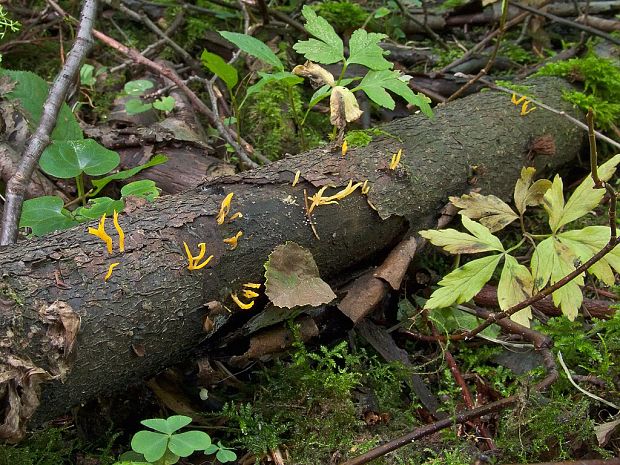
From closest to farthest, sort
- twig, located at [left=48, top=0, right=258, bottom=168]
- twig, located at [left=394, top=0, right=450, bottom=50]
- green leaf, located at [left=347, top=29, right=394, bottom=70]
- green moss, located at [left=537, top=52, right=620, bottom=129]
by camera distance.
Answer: green leaf, located at [left=347, top=29, right=394, bottom=70], twig, located at [left=48, top=0, right=258, bottom=168], green moss, located at [left=537, top=52, right=620, bottom=129], twig, located at [left=394, top=0, right=450, bottom=50]

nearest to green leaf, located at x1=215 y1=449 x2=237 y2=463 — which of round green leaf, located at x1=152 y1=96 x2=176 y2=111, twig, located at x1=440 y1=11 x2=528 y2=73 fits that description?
round green leaf, located at x1=152 y1=96 x2=176 y2=111

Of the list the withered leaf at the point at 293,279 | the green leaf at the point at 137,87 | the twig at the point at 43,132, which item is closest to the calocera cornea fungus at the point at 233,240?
the withered leaf at the point at 293,279

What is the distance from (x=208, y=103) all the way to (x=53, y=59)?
117cm

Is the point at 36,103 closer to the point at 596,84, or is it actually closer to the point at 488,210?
the point at 488,210

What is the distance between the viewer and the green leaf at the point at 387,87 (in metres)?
2.90

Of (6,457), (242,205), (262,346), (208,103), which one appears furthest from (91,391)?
(208,103)

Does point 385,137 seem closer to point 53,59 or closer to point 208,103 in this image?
point 208,103

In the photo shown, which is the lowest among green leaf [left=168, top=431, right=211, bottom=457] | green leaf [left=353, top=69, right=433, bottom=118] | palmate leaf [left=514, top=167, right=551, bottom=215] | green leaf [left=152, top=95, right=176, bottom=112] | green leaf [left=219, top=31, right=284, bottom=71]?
green leaf [left=168, top=431, right=211, bottom=457]

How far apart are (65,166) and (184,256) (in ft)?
2.91

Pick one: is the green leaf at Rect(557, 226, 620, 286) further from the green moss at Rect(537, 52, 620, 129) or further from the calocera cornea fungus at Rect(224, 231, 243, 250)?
the green moss at Rect(537, 52, 620, 129)

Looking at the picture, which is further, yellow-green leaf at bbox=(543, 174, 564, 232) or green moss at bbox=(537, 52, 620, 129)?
green moss at bbox=(537, 52, 620, 129)

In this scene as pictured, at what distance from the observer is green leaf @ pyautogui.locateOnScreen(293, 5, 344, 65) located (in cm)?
297

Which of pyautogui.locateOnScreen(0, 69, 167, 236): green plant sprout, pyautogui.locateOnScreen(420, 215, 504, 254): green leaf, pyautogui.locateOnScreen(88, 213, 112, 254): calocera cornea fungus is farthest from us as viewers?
pyautogui.locateOnScreen(0, 69, 167, 236): green plant sprout

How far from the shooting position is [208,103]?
14.3 ft
